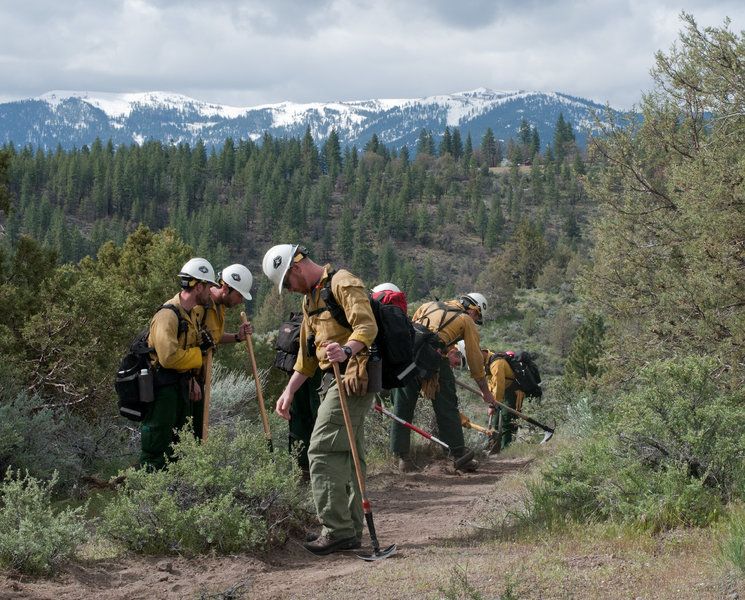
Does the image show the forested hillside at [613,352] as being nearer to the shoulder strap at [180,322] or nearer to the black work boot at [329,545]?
the black work boot at [329,545]

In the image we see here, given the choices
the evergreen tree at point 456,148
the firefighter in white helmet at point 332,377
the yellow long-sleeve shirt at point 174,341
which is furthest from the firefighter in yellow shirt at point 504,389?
the evergreen tree at point 456,148

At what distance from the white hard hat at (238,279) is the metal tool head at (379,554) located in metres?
2.60

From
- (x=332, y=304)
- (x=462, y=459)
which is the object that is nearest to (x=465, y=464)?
(x=462, y=459)

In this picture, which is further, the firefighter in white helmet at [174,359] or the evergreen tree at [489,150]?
the evergreen tree at [489,150]

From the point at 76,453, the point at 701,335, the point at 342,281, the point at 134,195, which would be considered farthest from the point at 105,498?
the point at 134,195

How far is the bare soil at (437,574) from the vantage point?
337 cm

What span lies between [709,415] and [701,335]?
24.2 ft

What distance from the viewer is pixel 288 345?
241 inches

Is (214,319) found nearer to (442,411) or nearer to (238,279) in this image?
(238,279)

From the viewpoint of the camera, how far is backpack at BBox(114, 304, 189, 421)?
220 inches

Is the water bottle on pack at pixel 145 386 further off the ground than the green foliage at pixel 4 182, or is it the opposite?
the green foliage at pixel 4 182

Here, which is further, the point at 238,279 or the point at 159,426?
the point at 238,279

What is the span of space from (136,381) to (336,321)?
6.25 ft

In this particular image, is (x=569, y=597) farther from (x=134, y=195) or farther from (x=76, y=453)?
(x=134, y=195)
